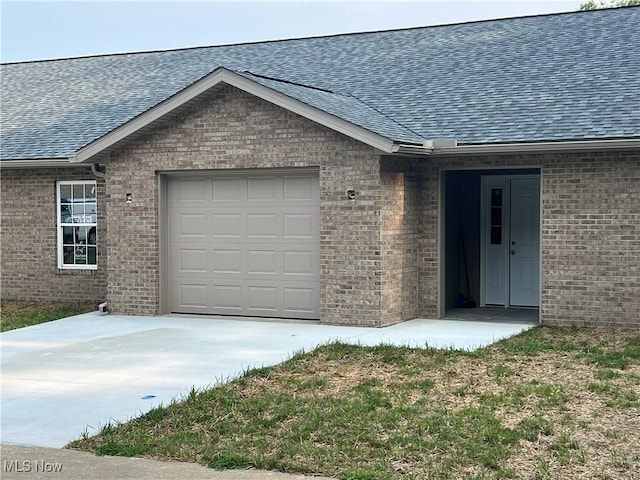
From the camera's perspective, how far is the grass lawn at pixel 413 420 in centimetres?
703

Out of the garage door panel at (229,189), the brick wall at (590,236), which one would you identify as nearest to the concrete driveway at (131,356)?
the brick wall at (590,236)

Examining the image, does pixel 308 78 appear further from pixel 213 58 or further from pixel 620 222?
pixel 620 222

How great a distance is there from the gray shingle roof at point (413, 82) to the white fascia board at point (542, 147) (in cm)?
12

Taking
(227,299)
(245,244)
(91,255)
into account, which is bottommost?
(227,299)

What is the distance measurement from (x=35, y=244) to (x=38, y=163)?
6.21 feet

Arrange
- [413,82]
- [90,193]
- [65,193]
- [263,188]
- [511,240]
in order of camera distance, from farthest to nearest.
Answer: [65,193], [90,193], [413,82], [511,240], [263,188]

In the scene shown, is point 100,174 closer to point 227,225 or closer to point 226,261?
point 227,225

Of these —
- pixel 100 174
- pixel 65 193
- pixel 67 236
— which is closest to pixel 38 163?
pixel 65 193

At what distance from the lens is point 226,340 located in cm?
Result: 1301

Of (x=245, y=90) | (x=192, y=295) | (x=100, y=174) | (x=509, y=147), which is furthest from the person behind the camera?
(x=100, y=174)

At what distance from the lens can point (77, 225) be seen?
1817 centimetres

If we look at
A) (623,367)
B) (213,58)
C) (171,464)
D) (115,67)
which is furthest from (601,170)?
(115,67)

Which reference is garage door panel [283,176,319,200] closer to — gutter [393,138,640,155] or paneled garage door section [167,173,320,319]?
paneled garage door section [167,173,320,319]

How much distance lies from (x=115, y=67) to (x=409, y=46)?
7.76 m
